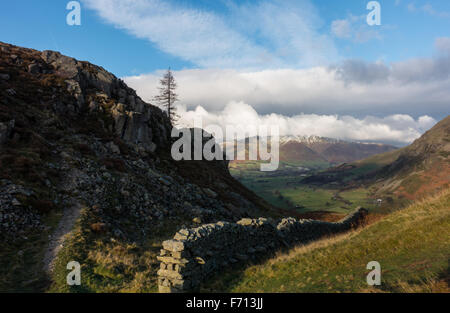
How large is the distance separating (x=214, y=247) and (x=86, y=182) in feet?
55.8

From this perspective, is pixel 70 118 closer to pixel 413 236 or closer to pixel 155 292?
pixel 155 292

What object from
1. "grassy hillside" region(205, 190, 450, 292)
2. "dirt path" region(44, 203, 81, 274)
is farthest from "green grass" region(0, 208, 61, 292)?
"grassy hillside" region(205, 190, 450, 292)

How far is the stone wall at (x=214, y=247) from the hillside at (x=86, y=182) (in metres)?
2.08

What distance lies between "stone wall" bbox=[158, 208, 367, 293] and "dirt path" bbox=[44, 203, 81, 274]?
23.4 feet

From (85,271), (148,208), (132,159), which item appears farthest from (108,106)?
(85,271)

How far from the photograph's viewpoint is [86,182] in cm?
2397

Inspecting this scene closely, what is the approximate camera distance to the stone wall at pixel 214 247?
37.6 feet

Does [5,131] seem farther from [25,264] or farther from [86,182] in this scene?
[25,264]

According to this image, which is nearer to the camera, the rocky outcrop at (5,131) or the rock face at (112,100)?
the rocky outcrop at (5,131)

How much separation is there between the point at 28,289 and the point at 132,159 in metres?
23.3

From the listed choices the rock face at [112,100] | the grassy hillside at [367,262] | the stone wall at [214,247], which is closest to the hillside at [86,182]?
the rock face at [112,100]

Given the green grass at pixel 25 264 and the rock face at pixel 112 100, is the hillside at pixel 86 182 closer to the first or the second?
the green grass at pixel 25 264

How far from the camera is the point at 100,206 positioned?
22.1 metres
